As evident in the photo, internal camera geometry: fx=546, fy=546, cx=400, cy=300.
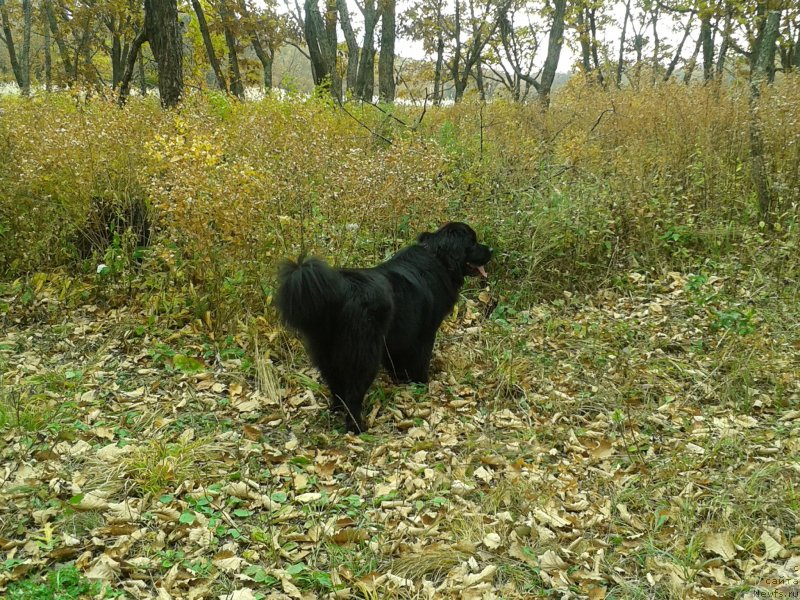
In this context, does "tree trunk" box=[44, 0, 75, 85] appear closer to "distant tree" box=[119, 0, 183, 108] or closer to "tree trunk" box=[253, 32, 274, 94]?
"tree trunk" box=[253, 32, 274, 94]

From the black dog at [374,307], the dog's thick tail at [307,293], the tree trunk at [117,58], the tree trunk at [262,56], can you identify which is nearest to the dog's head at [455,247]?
the black dog at [374,307]

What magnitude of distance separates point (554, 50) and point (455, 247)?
964cm

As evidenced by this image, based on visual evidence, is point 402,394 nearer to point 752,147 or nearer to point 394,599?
point 394,599

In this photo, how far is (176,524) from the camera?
2770 millimetres

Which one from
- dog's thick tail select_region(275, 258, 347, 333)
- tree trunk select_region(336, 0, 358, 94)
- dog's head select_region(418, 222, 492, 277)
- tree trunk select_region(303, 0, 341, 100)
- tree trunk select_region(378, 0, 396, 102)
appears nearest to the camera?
dog's thick tail select_region(275, 258, 347, 333)

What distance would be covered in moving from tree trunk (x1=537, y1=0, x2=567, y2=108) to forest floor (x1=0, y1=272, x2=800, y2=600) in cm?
781

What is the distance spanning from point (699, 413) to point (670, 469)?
0.88 metres

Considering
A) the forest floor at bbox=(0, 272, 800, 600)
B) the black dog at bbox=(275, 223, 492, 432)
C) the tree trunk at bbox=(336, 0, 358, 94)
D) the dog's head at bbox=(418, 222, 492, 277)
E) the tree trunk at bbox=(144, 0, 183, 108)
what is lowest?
the forest floor at bbox=(0, 272, 800, 600)

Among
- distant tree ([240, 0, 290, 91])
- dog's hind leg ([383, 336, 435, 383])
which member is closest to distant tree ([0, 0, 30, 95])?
distant tree ([240, 0, 290, 91])

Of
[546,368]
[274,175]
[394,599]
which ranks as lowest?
[394,599]

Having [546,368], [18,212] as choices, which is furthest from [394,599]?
[18,212]

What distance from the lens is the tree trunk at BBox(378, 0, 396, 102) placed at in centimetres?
1341

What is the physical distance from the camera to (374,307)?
368 cm

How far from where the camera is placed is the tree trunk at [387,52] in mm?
13406
